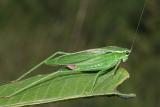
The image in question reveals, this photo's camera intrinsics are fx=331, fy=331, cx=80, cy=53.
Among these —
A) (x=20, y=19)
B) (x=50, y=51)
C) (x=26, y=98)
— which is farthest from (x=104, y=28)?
(x=26, y=98)

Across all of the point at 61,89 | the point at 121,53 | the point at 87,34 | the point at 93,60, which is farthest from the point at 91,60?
the point at 87,34

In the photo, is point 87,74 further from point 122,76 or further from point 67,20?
point 67,20

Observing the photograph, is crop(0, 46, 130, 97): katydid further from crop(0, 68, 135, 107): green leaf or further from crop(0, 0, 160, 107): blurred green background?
crop(0, 0, 160, 107): blurred green background

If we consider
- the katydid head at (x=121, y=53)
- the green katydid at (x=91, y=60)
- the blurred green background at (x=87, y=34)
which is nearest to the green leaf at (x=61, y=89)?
the green katydid at (x=91, y=60)

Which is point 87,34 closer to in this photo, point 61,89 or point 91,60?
point 91,60

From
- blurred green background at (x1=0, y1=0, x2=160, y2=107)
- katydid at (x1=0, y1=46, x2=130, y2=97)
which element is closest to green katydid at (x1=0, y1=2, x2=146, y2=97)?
katydid at (x1=0, y1=46, x2=130, y2=97)

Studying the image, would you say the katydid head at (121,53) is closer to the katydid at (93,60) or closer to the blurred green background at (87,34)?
the katydid at (93,60)
